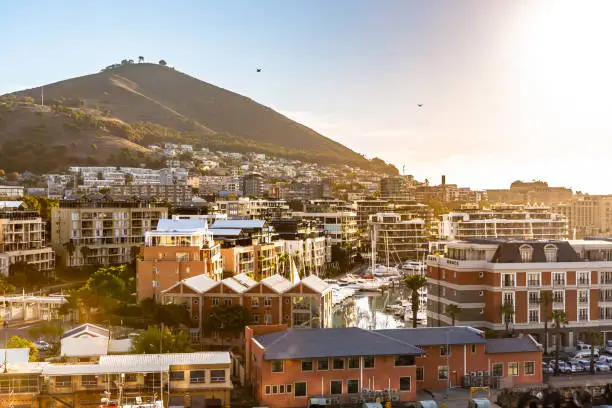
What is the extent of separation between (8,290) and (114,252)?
1580 centimetres

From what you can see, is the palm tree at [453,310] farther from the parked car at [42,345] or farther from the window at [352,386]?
the parked car at [42,345]

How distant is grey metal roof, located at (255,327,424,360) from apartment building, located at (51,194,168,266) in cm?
3733

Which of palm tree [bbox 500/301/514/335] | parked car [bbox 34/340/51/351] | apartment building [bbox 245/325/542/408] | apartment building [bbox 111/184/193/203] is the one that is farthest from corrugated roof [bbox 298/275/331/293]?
apartment building [bbox 111/184/193/203]

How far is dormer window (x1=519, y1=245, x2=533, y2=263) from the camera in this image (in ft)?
126

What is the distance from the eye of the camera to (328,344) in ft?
93.5

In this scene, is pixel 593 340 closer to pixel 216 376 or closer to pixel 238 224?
pixel 216 376

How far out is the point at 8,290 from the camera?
49375mm

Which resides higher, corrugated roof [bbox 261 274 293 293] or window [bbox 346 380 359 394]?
corrugated roof [bbox 261 274 293 293]

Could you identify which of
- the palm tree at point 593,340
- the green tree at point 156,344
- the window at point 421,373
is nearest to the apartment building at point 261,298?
the green tree at point 156,344

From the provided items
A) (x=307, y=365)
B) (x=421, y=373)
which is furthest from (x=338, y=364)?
(x=421, y=373)

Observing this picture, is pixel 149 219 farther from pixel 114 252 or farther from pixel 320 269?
pixel 320 269

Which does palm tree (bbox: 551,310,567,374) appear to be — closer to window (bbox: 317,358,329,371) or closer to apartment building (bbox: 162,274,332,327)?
apartment building (bbox: 162,274,332,327)

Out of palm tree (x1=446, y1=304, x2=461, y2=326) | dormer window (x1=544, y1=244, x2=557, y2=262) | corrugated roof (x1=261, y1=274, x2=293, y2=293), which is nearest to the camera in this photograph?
palm tree (x1=446, y1=304, x2=461, y2=326)

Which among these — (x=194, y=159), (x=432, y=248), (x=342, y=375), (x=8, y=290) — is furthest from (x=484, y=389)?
(x=194, y=159)
